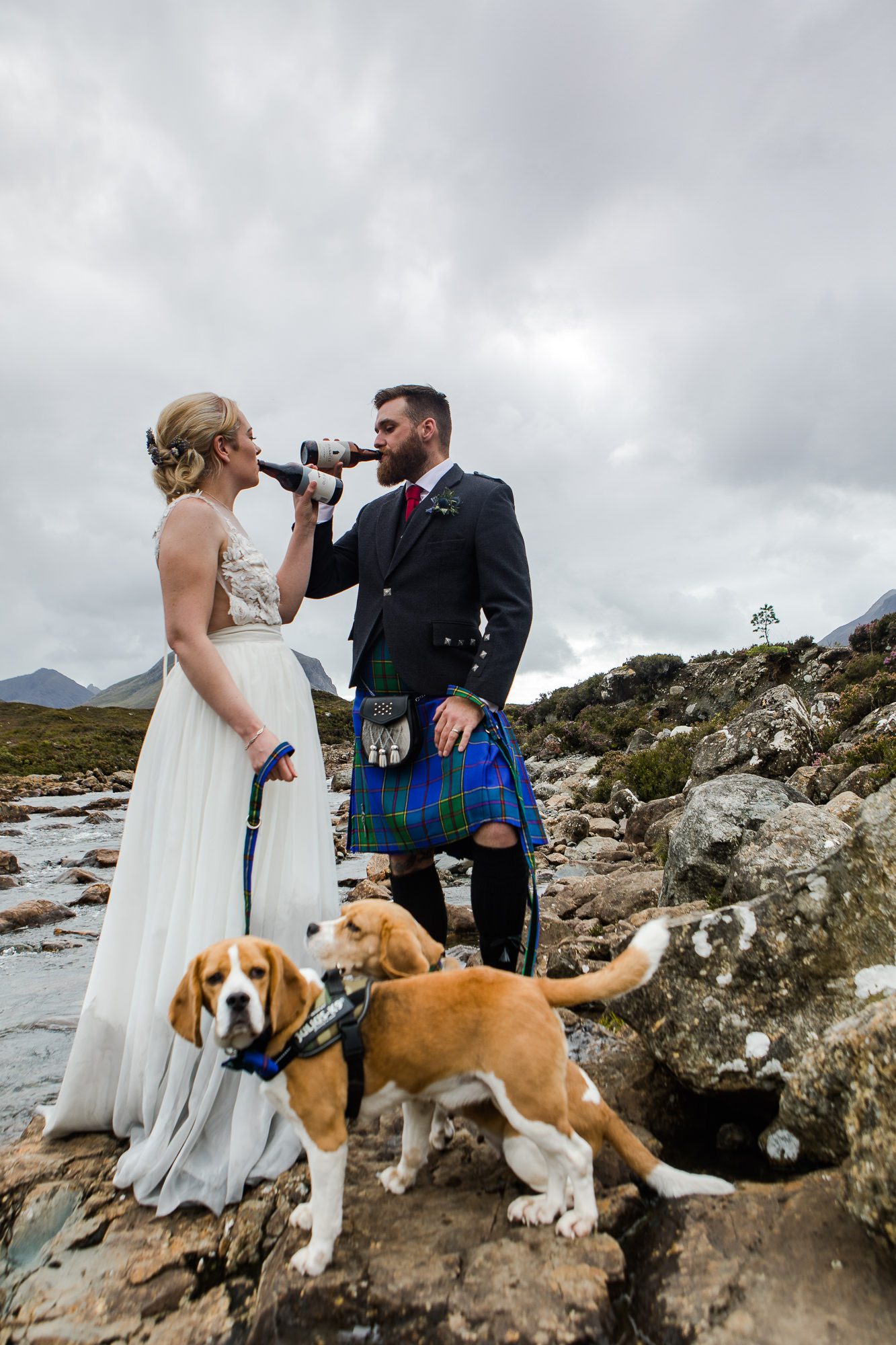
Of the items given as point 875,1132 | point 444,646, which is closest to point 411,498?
point 444,646

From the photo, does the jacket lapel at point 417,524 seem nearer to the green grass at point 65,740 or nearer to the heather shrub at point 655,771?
the heather shrub at point 655,771

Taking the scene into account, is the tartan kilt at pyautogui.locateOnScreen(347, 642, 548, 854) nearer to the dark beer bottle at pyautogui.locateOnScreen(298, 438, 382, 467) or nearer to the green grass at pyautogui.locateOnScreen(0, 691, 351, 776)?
the dark beer bottle at pyautogui.locateOnScreen(298, 438, 382, 467)

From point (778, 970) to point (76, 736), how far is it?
5571cm

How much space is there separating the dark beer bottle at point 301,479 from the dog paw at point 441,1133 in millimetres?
3130

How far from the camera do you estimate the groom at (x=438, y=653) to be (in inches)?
142

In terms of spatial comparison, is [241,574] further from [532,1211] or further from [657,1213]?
[657,1213]

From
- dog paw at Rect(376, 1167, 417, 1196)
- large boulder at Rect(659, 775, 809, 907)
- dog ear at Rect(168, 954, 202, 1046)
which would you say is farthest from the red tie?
large boulder at Rect(659, 775, 809, 907)

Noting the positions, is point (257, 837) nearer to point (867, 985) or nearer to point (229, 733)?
point (229, 733)

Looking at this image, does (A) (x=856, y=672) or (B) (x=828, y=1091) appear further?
(A) (x=856, y=672)

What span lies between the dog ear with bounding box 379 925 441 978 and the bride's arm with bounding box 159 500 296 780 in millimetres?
843

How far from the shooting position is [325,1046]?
250cm

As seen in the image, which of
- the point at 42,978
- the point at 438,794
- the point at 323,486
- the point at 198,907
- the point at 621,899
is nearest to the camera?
the point at 198,907

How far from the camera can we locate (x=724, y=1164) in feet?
9.57

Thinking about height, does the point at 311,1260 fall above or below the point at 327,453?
below
